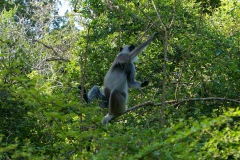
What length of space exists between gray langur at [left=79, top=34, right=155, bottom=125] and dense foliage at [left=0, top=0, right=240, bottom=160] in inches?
9.1

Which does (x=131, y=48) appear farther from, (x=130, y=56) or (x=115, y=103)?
(x=115, y=103)

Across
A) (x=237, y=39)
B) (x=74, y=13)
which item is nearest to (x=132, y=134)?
(x=237, y=39)

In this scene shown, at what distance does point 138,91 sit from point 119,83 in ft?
1.91

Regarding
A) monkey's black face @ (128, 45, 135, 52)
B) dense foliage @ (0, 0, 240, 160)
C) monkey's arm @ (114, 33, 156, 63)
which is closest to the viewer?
dense foliage @ (0, 0, 240, 160)

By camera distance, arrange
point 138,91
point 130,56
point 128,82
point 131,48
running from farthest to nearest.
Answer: point 138,91, point 128,82, point 131,48, point 130,56

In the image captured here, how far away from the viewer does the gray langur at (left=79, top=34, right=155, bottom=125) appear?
298 inches

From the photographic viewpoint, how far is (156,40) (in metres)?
9.09

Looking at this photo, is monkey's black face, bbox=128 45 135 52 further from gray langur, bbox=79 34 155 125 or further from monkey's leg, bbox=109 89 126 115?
monkey's leg, bbox=109 89 126 115

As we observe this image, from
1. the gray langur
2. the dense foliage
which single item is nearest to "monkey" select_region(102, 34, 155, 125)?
the gray langur

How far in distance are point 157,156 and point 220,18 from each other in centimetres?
716

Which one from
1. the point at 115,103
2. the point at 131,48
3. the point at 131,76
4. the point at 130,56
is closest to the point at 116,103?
the point at 115,103

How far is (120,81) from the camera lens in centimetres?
780

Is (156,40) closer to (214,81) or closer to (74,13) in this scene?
(214,81)

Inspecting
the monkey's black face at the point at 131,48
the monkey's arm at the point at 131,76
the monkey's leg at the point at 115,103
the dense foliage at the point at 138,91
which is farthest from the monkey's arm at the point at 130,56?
the monkey's leg at the point at 115,103
